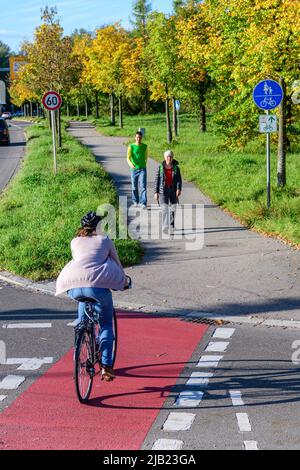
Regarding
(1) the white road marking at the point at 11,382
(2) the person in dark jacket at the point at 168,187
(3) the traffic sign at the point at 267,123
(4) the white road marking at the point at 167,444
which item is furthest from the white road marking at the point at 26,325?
(3) the traffic sign at the point at 267,123

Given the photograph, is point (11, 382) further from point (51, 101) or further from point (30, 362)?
point (51, 101)

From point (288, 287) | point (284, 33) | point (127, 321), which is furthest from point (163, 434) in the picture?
point (284, 33)

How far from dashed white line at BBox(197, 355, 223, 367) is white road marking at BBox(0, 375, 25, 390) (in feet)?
5.80

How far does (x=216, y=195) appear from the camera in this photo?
1992cm

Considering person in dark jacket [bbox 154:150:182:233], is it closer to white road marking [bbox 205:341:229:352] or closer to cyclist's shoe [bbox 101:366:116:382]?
white road marking [bbox 205:341:229:352]

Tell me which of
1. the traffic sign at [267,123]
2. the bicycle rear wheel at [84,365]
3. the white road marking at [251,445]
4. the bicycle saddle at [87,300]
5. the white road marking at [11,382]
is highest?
the traffic sign at [267,123]

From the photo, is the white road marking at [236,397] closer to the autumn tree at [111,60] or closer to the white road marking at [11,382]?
the white road marking at [11,382]

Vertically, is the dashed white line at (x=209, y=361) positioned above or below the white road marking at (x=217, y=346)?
above

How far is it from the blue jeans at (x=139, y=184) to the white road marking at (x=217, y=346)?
945 centimetres

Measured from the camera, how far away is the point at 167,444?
547 cm

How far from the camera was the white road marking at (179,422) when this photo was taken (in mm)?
5836

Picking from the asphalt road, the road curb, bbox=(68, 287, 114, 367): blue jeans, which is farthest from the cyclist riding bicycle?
the asphalt road

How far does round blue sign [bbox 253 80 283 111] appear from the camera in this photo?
15.7m
